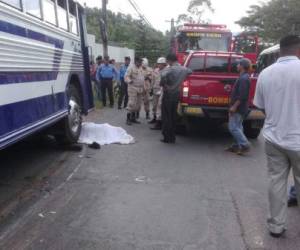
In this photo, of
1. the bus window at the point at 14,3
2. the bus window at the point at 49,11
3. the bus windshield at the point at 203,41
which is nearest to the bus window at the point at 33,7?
the bus window at the point at 14,3

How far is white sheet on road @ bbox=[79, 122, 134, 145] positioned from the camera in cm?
936

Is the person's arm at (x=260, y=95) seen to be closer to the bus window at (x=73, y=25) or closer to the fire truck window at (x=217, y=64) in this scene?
the bus window at (x=73, y=25)

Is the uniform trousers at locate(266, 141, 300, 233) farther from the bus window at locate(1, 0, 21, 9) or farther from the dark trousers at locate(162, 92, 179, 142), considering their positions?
the dark trousers at locate(162, 92, 179, 142)

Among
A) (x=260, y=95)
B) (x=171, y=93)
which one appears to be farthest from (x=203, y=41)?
(x=260, y=95)

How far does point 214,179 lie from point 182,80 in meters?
3.16

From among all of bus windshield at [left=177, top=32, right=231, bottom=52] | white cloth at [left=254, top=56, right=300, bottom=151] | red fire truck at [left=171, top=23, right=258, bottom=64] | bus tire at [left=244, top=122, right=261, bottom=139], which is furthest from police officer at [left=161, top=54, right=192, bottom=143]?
bus windshield at [left=177, top=32, right=231, bottom=52]

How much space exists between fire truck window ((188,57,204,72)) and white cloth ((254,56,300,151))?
5814 mm

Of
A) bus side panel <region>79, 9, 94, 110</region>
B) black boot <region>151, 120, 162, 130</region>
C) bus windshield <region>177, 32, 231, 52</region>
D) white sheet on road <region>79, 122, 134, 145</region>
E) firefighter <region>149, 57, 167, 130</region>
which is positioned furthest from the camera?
bus windshield <region>177, 32, 231, 52</region>

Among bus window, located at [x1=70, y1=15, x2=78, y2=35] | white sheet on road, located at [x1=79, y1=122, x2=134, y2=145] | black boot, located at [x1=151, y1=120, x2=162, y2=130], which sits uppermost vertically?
bus window, located at [x1=70, y1=15, x2=78, y2=35]

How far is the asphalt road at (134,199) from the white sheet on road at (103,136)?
46 centimetres

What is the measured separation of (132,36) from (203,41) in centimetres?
3067

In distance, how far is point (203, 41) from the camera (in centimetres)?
1939

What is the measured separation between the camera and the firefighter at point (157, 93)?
454 inches

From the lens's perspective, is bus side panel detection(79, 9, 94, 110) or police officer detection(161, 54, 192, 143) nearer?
police officer detection(161, 54, 192, 143)
